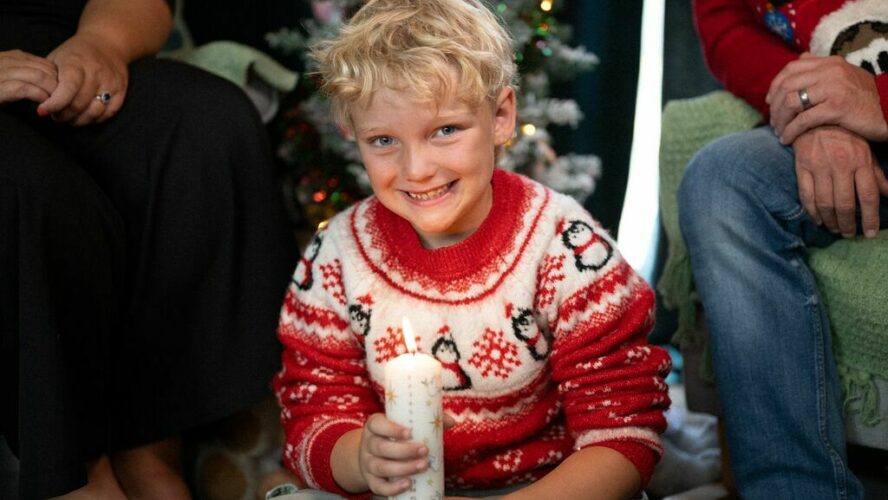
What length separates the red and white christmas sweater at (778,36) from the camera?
5.04 feet

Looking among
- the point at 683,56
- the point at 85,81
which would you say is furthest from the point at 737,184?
the point at 683,56

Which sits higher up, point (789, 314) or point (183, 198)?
point (183, 198)

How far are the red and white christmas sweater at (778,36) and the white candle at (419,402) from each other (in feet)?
2.69

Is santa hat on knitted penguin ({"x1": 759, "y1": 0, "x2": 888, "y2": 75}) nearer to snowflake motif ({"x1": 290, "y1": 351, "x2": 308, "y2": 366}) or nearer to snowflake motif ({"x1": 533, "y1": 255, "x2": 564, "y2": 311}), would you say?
snowflake motif ({"x1": 533, "y1": 255, "x2": 564, "y2": 311})

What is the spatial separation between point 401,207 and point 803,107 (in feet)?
2.03

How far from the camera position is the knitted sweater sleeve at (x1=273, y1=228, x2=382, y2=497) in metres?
1.35

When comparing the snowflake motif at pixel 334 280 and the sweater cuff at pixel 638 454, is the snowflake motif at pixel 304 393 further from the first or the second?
the sweater cuff at pixel 638 454

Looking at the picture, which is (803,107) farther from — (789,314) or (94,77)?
(94,77)

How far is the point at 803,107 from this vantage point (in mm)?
1446

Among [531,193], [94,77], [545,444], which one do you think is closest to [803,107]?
[531,193]

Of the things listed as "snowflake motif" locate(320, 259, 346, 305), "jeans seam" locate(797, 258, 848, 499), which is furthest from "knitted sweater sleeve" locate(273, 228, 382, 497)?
"jeans seam" locate(797, 258, 848, 499)

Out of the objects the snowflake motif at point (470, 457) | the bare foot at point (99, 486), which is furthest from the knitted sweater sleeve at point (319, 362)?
the bare foot at point (99, 486)

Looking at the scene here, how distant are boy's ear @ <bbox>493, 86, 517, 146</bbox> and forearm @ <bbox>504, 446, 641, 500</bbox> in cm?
43

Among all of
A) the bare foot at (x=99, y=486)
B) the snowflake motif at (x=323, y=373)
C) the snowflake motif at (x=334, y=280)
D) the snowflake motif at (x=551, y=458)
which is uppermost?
the snowflake motif at (x=334, y=280)
